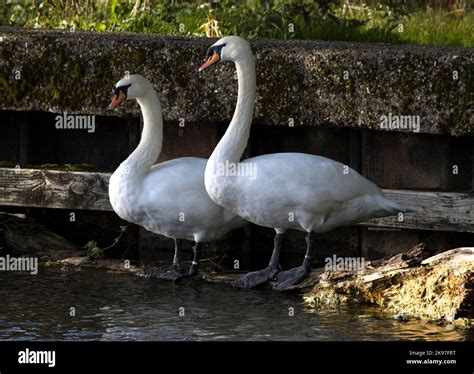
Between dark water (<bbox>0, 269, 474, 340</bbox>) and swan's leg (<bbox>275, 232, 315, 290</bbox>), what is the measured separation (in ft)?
0.35

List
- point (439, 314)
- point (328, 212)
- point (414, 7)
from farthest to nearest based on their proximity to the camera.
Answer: point (414, 7) < point (328, 212) < point (439, 314)

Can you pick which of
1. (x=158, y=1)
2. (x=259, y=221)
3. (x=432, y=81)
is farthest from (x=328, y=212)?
(x=158, y=1)

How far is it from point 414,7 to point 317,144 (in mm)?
5646

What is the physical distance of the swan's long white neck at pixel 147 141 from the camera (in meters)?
10.8

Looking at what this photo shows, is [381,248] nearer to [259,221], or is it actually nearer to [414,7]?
[259,221]

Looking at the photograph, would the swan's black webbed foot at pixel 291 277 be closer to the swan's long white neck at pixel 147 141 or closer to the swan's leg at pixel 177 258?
the swan's leg at pixel 177 258

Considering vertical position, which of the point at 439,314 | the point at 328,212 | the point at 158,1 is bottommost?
the point at 439,314

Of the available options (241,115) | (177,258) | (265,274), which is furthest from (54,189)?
(265,274)

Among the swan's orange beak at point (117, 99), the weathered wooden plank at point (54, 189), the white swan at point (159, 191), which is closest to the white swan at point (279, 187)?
the white swan at point (159, 191)

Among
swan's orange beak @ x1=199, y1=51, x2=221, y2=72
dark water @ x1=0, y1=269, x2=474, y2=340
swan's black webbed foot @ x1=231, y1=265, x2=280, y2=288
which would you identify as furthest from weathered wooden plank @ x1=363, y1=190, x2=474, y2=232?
swan's orange beak @ x1=199, y1=51, x2=221, y2=72

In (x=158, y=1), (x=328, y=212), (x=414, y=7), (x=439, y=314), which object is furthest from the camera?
(x=414, y=7)

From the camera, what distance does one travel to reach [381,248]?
11.2 m

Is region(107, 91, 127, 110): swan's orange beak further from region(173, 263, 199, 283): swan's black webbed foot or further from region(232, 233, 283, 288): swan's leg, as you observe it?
region(232, 233, 283, 288): swan's leg

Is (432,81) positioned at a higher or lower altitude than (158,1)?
lower
